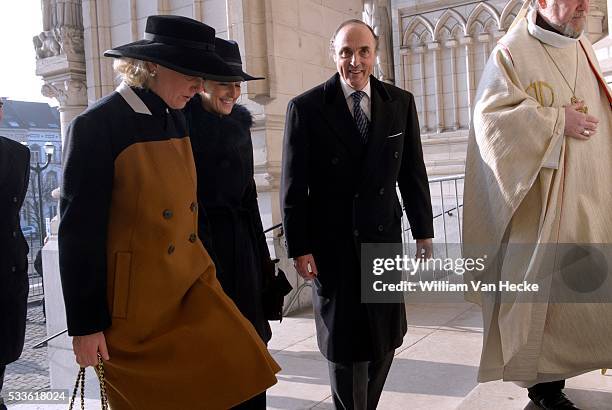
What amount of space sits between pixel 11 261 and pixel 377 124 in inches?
69.0

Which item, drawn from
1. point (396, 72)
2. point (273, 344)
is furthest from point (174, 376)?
point (396, 72)

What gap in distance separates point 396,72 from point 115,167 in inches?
261

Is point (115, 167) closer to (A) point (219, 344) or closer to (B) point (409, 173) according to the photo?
(A) point (219, 344)

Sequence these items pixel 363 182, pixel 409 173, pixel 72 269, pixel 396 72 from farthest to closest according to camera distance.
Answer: pixel 396 72, pixel 409 173, pixel 363 182, pixel 72 269

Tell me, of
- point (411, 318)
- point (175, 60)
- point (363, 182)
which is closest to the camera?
point (175, 60)

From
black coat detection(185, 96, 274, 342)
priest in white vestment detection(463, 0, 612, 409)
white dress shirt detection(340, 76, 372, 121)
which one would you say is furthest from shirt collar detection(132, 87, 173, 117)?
priest in white vestment detection(463, 0, 612, 409)

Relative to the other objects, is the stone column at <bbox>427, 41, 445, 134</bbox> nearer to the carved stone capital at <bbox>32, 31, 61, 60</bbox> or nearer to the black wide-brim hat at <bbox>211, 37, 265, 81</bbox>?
the carved stone capital at <bbox>32, 31, 61, 60</bbox>

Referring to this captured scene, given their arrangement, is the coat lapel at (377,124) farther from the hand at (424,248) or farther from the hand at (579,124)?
the hand at (579,124)

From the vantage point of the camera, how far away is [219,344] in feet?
6.48

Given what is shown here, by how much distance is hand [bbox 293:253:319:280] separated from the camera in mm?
2662

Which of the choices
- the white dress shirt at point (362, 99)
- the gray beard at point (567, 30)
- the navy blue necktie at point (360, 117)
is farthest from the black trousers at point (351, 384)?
the gray beard at point (567, 30)

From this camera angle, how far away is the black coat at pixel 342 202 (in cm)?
263

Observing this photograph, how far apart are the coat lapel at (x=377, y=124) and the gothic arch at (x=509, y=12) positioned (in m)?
5.18

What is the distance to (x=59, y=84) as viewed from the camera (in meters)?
7.45
